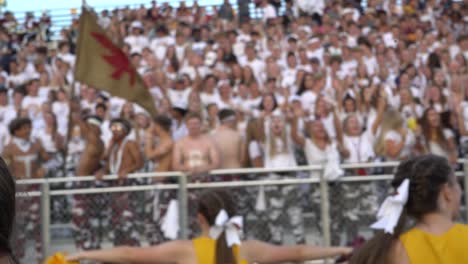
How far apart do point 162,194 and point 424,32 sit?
752 cm

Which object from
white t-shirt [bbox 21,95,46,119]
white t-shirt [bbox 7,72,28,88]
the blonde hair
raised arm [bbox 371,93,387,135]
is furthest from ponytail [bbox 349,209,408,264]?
white t-shirt [bbox 7,72,28,88]

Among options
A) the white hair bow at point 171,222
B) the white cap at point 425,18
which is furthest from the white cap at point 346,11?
the white hair bow at point 171,222

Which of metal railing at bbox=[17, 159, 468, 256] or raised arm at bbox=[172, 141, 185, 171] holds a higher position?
raised arm at bbox=[172, 141, 185, 171]

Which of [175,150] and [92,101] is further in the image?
[92,101]

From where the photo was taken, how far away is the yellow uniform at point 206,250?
5262mm

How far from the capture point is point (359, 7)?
17844mm

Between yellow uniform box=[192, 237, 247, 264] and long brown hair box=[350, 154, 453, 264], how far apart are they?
1553mm

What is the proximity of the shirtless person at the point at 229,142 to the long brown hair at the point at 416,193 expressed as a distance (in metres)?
6.43

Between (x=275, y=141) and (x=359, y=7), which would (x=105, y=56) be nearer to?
(x=275, y=141)

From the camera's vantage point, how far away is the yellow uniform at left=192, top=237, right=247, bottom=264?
526cm

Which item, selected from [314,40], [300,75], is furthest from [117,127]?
[314,40]

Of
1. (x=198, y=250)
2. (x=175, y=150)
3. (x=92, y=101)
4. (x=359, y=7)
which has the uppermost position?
(x=359, y=7)

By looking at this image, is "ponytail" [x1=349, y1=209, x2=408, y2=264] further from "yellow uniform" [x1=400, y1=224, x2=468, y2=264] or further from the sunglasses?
the sunglasses

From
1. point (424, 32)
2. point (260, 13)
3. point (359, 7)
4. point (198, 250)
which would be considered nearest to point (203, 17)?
point (260, 13)
